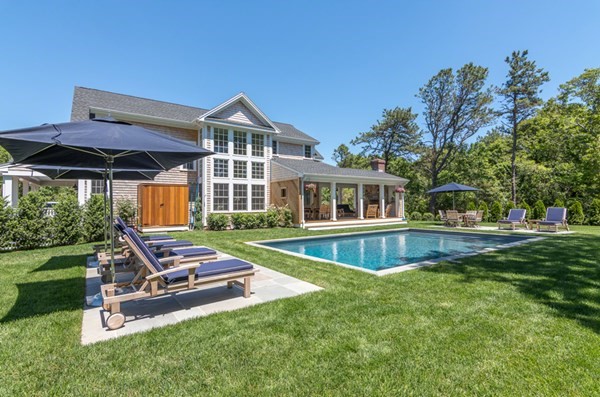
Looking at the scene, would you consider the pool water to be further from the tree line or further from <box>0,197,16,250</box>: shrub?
the tree line

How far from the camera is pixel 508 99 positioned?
23719mm

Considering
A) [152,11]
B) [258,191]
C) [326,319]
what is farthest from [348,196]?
[326,319]

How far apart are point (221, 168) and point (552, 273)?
1523 cm

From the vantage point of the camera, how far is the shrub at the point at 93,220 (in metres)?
10.7

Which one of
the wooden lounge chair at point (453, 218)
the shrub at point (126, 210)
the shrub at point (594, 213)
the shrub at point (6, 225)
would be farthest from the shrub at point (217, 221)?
the shrub at point (594, 213)

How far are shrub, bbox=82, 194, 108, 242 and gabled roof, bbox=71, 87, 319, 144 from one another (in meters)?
6.85

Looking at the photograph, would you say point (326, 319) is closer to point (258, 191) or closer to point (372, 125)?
point (258, 191)

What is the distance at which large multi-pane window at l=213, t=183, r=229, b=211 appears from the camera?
16.5 meters

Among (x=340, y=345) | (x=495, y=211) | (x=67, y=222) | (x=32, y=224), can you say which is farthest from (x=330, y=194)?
(x=340, y=345)

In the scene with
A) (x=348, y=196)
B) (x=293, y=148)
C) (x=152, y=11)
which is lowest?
(x=348, y=196)

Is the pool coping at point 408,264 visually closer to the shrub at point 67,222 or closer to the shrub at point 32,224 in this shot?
the shrub at point 67,222

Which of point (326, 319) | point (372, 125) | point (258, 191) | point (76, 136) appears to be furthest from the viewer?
point (372, 125)

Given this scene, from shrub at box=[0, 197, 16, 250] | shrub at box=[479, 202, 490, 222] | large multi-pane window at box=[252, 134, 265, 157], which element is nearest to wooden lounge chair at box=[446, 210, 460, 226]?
shrub at box=[479, 202, 490, 222]

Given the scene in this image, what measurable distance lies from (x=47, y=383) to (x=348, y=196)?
103 ft
